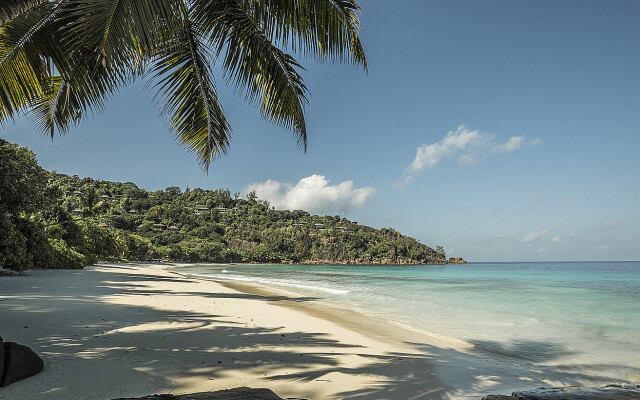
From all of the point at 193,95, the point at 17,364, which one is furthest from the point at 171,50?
the point at 17,364

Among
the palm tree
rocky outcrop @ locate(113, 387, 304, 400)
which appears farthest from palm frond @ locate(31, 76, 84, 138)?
rocky outcrop @ locate(113, 387, 304, 400)

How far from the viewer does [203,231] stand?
95.8m

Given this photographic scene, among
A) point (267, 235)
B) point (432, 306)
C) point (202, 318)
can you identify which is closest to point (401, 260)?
point (267, 235)

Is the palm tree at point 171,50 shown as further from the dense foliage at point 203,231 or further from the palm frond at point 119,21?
the dense foliage at point 203,231

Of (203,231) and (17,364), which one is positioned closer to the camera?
(17,364)

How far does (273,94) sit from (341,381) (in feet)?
13.7

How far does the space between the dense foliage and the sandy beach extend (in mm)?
20238

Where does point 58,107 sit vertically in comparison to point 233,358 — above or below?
above

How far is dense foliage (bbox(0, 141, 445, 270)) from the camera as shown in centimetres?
4088

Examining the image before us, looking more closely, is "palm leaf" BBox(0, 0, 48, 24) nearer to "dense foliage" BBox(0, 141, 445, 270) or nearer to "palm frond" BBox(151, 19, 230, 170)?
"palm frond" BBox(151, 19, 230, 170)

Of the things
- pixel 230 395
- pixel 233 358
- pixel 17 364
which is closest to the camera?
pixel 230 395

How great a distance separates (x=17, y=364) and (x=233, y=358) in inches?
91.3

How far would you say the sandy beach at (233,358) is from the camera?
11.8 feet

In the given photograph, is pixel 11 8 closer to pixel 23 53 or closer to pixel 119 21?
pixel 23 53
